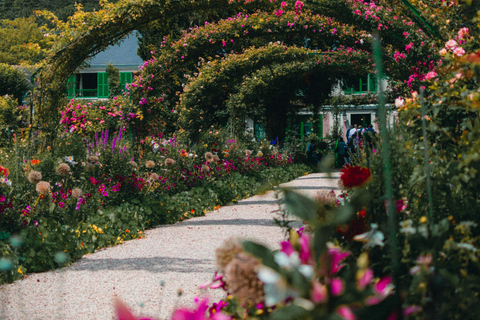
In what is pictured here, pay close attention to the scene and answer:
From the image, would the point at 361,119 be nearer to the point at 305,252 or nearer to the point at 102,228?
the point at 102,228

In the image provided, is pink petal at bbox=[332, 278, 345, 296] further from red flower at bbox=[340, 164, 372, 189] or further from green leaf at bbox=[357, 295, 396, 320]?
red flower at bbox=[340, 164, 372, 189]

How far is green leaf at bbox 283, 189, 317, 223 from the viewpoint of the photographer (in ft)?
3.03

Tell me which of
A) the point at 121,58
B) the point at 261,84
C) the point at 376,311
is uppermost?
the point at 121,58

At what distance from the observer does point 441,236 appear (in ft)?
4.72

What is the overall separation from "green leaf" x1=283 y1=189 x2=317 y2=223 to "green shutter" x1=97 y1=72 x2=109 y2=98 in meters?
29.1

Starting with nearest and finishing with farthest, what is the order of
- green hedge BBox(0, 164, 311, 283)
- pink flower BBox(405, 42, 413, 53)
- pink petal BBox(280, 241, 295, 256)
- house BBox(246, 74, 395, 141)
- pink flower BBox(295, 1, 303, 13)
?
pink petal BBox(280, 241, 295, 256)
green hedge BBox(0, 164, 311, 283)
pink flower BBox(405, 42, 413, 53)
pink flower BBox(295, 1, 303, 13)
house BBox(246, 74, 395, 141)

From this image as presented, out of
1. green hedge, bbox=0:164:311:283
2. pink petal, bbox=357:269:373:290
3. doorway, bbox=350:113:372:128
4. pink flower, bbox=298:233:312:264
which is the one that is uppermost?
doorway, bbox=350:113:372:128

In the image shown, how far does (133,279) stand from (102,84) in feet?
88.3

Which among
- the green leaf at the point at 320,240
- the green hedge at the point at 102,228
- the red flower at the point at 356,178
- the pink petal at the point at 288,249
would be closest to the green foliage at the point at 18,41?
the green hedge at the point at 102,228

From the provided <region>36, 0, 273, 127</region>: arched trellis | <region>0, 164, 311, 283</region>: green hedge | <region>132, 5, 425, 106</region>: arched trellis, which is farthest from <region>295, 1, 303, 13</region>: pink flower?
<region>0, 164, 311, 283</region>: green hedge

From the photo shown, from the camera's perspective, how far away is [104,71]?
28.7 meters

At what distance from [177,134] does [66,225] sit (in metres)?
4.67

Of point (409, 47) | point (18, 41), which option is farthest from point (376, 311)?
point (18, 41)

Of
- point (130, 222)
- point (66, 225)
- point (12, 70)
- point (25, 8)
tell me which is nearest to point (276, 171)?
point (130, 222)
